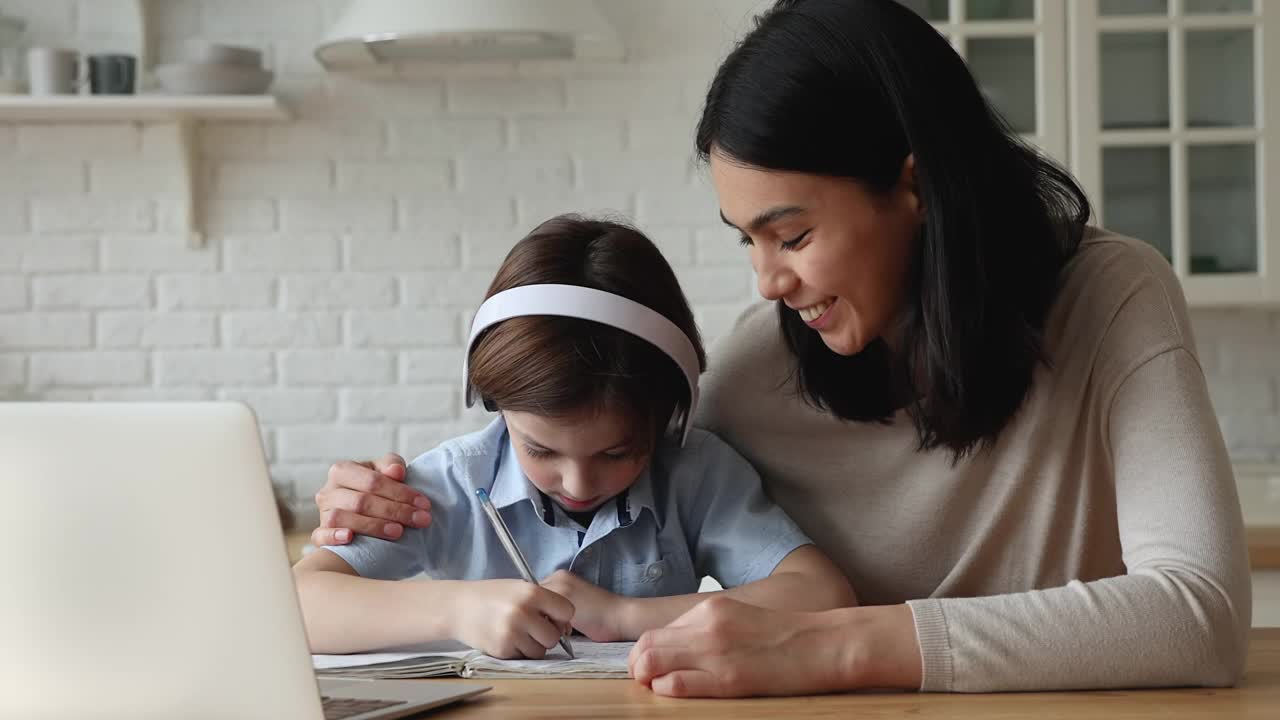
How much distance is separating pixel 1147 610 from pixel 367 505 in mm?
792

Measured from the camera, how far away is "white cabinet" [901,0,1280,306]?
291cm

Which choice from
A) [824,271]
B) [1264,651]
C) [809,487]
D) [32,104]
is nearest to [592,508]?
[809,487]

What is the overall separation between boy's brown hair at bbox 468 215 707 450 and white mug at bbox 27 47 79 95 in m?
1.88

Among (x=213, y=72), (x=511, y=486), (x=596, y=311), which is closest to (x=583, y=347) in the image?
(x=596, y=311)

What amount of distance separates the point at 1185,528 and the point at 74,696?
86 cm

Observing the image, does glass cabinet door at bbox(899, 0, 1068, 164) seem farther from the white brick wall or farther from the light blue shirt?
the light blue shirt

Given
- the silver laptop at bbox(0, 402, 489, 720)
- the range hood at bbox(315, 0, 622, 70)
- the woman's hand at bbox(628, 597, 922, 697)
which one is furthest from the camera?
the range hood at bbox(315, 0, 622, 70)

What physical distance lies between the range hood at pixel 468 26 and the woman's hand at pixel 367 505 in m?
1.36

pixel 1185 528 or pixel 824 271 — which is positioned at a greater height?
pixel 824 271

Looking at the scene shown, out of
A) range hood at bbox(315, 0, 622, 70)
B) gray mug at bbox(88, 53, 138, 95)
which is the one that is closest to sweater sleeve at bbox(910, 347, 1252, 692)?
range hood at bbox(315, 0, 622, 70)

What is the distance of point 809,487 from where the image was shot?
1506 mm

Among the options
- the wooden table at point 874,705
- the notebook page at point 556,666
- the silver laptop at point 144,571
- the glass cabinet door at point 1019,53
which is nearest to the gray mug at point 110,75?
the glass cabinet door at point 1019,53

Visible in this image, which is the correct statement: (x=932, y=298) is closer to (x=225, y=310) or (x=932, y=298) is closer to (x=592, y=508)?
(x=592, y=508)

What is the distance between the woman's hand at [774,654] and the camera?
3.27 ft
